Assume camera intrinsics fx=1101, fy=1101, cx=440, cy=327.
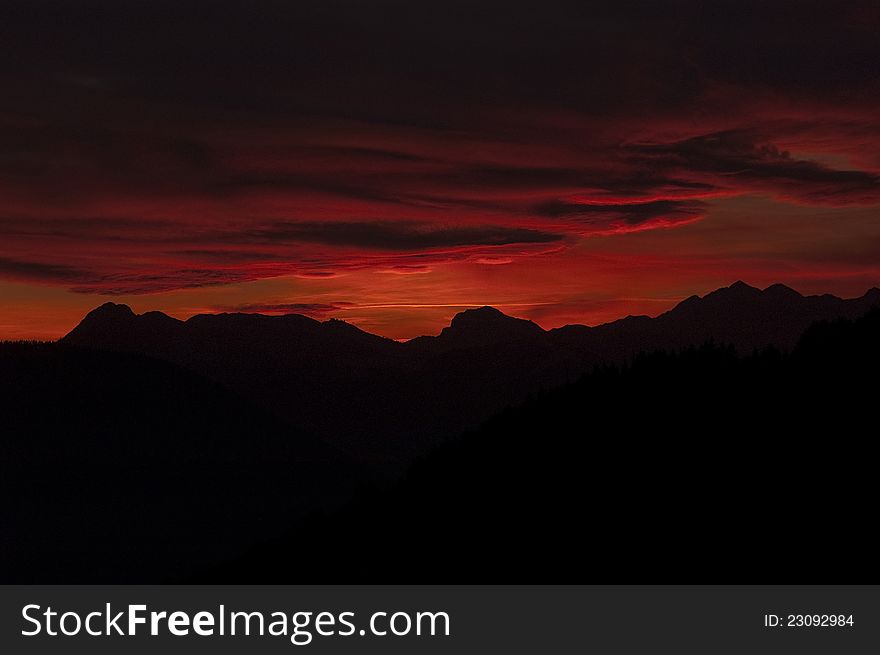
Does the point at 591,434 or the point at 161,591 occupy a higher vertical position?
the point at 591,434

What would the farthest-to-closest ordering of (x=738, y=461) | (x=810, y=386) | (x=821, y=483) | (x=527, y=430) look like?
Answer: (x=527, y=430) → (x=810, y=386) → (x=738, y=461) → (x=821, y=483)

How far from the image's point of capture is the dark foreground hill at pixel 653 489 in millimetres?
37219

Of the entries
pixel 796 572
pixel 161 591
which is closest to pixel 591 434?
pixel 796 572

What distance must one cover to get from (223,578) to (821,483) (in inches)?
1406

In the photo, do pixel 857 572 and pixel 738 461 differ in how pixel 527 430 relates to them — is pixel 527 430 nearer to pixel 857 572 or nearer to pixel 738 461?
pixel 738 461

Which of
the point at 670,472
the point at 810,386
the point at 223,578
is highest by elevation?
the point at 810,386

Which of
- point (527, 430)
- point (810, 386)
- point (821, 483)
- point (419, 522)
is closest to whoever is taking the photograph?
point (821, 483)

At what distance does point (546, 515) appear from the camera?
1806 inches

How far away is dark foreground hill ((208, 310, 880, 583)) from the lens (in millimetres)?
37219

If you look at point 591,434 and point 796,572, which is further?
point 591,434

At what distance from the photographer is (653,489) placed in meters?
44.5

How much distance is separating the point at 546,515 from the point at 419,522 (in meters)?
7.86

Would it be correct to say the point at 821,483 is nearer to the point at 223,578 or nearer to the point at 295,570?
the point at 295,570

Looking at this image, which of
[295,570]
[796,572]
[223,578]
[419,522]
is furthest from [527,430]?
[796,572]
